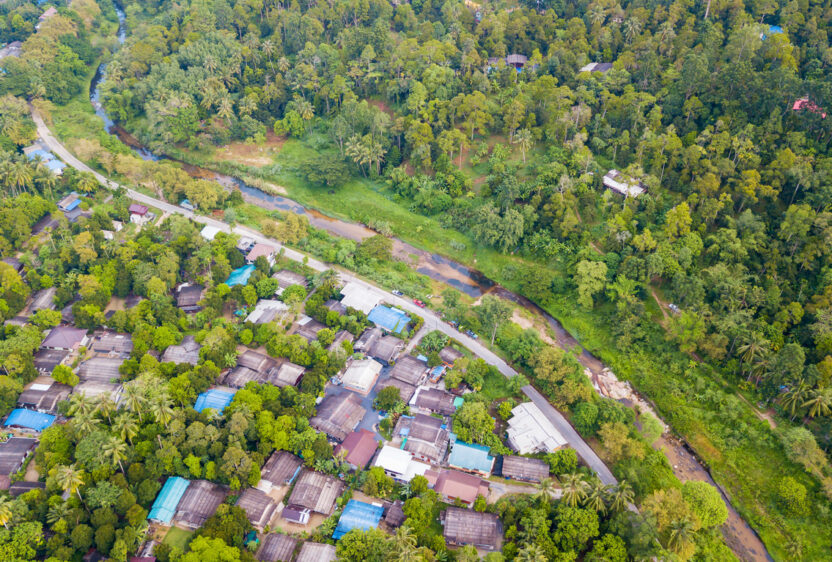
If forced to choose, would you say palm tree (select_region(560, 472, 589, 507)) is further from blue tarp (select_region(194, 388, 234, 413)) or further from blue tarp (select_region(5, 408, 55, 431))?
blue tarp (select_region(5, 408, 55, 431))

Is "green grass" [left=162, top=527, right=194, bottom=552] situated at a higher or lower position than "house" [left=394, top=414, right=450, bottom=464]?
lower

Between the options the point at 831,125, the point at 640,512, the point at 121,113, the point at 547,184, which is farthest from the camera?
the point at 121,113

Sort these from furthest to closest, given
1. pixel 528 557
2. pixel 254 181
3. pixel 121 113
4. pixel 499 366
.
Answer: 1. pixel 121 113
2. pixel 254 181
3. pixel 499 366
4. pixel 528 557

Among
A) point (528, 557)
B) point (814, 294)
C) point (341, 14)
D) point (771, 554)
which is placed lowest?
point (771, 554)

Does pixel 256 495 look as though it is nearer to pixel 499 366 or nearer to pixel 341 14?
pixel 499 366

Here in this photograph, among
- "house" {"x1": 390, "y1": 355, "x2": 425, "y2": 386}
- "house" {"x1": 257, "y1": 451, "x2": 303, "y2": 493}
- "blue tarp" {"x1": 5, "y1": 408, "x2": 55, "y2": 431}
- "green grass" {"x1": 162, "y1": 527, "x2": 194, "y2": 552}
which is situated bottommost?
"green grass" {"x1": 162, "y1": 527, "x2": 194, "y2": 552}

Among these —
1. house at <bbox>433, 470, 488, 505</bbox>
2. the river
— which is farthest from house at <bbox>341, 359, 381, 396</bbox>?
the river

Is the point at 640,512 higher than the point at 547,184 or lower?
lower

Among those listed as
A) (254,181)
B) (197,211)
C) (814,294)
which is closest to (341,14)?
(254,181)

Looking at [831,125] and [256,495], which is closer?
[256,495]
